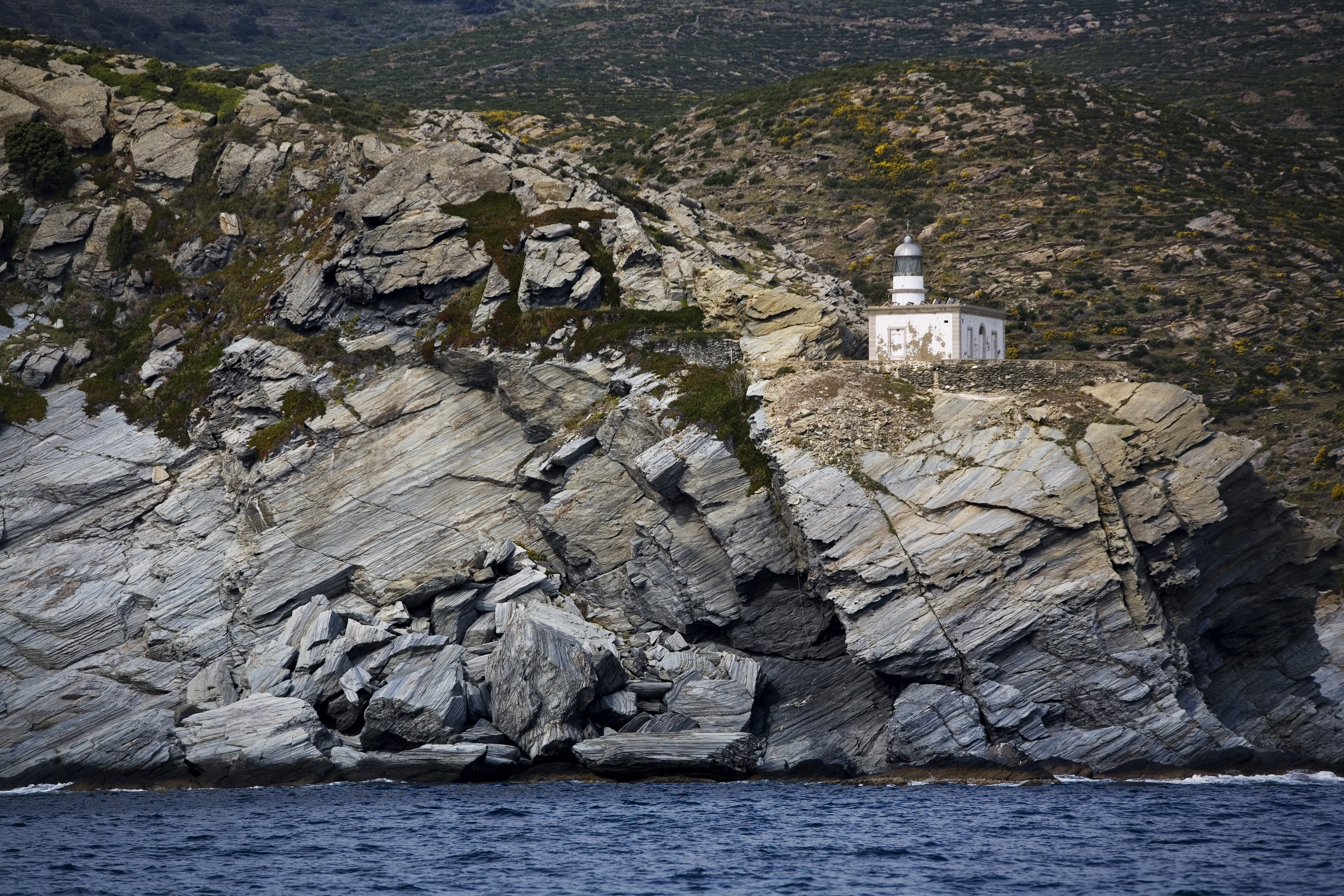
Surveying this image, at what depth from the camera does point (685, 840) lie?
32.0m

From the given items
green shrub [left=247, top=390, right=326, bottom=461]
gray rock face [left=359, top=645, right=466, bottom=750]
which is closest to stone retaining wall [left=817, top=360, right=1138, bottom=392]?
gray rock face [left=359, top=645, right=466, bottom=750]

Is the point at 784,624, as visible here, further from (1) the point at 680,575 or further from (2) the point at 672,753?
(2) the point at 672,753

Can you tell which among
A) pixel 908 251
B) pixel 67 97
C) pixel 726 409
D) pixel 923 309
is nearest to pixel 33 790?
pixel 726 409

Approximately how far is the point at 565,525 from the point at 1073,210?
1918 inches

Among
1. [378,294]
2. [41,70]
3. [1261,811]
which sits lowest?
[1261,811]

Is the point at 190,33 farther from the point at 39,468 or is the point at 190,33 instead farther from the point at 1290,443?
the point at 1290,443

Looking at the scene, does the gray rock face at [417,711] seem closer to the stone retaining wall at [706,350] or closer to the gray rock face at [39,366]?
the stone retaining wall at [706,350]

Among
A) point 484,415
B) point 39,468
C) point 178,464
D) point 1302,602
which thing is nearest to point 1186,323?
point 1302,602

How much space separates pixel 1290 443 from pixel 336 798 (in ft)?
164

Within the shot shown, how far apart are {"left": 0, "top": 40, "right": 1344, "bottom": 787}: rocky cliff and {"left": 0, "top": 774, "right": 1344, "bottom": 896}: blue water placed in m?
2.31

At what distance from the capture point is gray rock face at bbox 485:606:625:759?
40344mm

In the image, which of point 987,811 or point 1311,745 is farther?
point 1311,745

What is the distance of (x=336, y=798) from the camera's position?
3828 centimetres

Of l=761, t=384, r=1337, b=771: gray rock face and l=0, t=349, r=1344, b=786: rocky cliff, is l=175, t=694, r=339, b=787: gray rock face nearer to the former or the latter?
l=0, t=349, r=1344, b=786: rocky cliff
